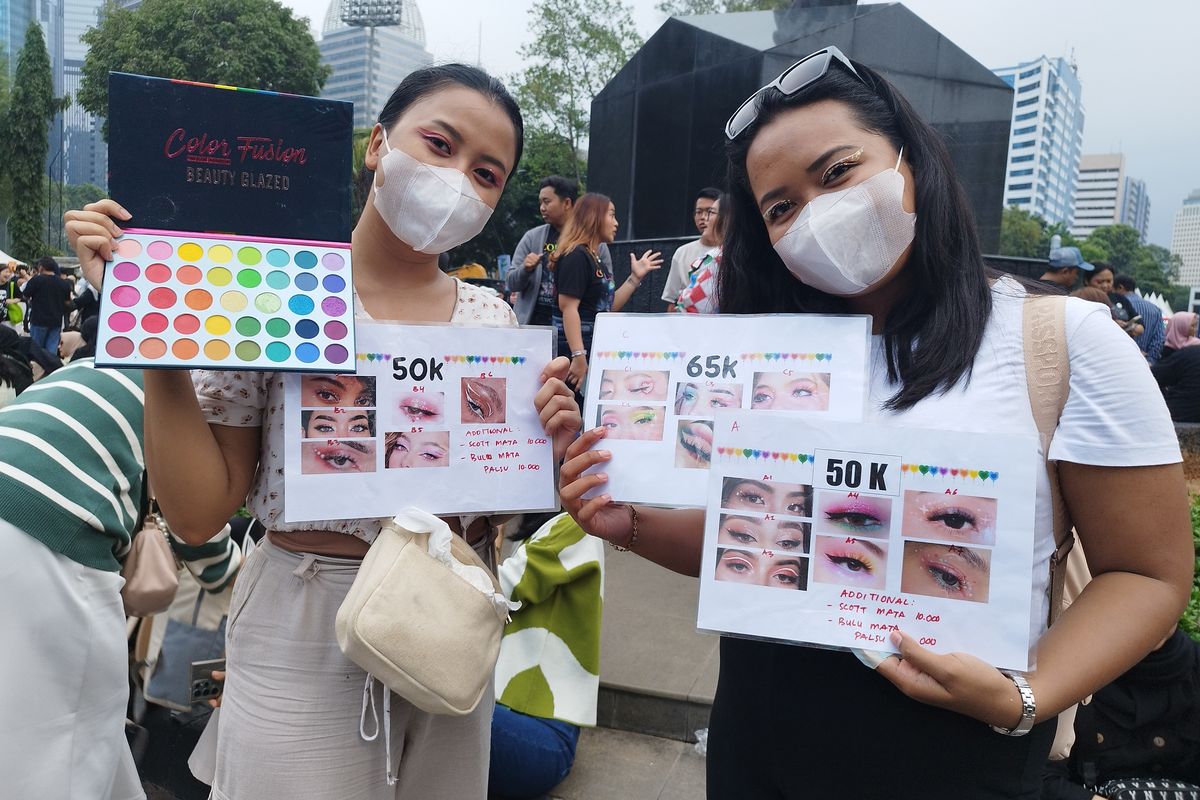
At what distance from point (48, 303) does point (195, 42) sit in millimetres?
25000

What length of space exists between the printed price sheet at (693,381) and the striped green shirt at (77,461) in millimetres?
1023

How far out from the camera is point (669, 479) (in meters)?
1.43

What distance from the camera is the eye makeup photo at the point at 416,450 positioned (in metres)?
1.61

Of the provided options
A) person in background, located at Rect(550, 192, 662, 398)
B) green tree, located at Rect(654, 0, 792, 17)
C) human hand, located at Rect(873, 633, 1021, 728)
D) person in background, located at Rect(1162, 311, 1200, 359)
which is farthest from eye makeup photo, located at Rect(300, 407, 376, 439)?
green tree, located at Rect(654, 0, 792, 17)

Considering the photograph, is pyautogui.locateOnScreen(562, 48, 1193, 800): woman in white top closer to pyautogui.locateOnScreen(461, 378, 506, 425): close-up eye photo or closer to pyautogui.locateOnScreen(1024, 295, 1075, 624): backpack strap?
pyautogui.locateOnScreen(1024, 295, 1075, 624): backpack strap

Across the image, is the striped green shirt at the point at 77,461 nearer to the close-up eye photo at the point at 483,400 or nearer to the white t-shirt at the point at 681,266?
the close-up eye photo at the point at 483,400

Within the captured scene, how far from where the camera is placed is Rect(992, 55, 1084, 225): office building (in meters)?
129

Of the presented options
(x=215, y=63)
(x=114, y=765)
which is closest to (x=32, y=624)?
(x=114, y=765)

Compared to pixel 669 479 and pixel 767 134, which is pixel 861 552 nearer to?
pixel 669 479

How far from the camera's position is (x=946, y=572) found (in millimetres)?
1206

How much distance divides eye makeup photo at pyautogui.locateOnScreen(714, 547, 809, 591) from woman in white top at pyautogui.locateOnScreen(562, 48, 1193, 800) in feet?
0.56

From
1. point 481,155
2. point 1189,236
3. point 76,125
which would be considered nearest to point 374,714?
point 481,155

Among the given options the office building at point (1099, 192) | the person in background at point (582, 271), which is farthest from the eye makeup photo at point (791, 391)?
the office building at point (1099, 192)

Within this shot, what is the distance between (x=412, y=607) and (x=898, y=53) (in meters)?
9.89
